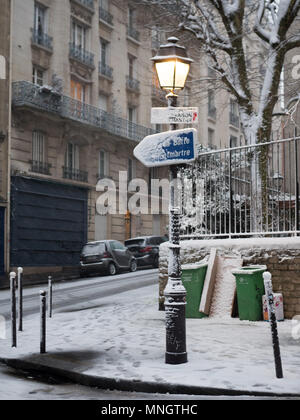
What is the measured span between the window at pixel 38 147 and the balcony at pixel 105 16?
8506 mm

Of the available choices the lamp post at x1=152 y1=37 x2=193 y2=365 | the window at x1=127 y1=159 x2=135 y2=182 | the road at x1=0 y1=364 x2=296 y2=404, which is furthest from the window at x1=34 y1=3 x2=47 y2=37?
the road at x1=0 y1=364 x2=296 y2=404

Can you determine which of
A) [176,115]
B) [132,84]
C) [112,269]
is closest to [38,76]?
[132,84]

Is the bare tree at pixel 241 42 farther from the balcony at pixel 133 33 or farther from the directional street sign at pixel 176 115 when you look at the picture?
the balcony at pixel 133 33

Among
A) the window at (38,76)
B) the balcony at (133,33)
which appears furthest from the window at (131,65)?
the window at (38,76)

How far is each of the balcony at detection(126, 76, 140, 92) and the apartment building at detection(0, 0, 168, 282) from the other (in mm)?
59

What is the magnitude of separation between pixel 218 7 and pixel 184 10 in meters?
0.89

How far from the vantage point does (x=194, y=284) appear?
1014 centimetres

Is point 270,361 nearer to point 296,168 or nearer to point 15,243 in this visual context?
point 296,168

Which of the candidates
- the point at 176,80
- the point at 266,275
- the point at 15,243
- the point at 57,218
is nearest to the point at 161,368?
the point at 266,275

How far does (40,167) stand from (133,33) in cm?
1196

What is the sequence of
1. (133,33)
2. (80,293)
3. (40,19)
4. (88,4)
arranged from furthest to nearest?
1. (133,33)
2. (88,4)
3. (40,19)
4. (80,293)

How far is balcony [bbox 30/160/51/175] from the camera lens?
24.8 m

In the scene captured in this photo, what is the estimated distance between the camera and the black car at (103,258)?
22.9 m

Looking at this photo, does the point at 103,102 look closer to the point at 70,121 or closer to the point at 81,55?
the point at 81,55
